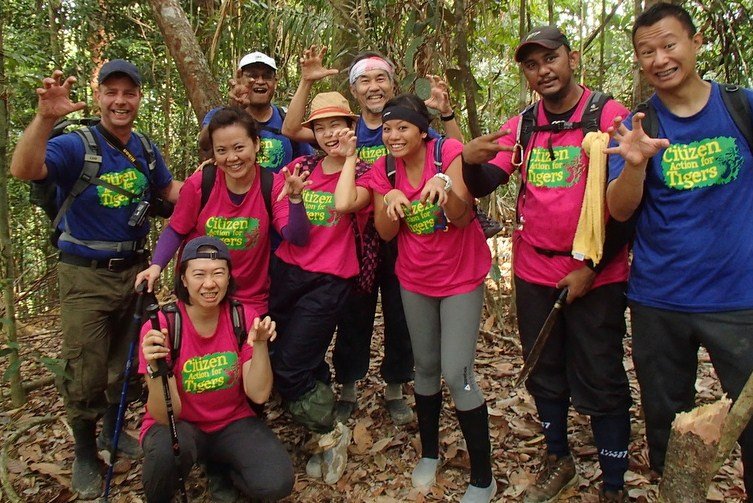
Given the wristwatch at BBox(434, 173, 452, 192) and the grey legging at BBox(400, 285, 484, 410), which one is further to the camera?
the grey legging at BBox(400, 285, 484, 410)

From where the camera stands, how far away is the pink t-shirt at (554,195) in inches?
113

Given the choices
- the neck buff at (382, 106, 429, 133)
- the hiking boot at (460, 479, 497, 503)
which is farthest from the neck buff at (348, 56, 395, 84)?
the hiking boot at (460, 479, 497, 503)

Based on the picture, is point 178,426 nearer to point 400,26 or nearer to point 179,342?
point 179,342

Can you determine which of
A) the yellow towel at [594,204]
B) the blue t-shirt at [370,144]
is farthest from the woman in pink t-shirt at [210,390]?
the yellow towel at [594,204]

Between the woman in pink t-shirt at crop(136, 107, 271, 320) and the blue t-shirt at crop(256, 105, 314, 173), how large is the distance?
0.36m

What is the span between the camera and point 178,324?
3254mm

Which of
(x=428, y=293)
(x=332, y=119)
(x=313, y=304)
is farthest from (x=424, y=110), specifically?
(x=313, y=304)

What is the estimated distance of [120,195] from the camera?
3.75 meters

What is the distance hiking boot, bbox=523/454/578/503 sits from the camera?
3314mm

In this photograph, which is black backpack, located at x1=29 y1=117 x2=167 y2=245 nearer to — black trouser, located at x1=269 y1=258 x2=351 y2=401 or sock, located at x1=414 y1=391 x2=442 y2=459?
black trouser, located at x1=269 y1=258 x2=351 y2=401

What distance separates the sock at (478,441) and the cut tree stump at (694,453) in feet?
5.09

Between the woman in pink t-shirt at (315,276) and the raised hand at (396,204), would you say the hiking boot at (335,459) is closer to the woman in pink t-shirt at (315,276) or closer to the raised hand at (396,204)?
the woman in pink t-shirt at (315,276)

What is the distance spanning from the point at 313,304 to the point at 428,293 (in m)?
0.80

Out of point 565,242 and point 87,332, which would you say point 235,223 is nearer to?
point 87,332
